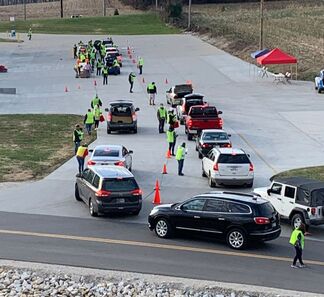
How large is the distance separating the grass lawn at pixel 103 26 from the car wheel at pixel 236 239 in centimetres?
8673

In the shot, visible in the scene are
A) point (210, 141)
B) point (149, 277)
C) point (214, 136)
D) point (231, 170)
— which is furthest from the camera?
point (214, 136)

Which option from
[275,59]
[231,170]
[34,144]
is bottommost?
[34,144]

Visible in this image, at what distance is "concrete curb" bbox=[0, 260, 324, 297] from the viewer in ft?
61.1

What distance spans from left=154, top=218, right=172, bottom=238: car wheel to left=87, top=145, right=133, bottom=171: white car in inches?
265

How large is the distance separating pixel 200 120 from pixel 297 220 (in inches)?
604

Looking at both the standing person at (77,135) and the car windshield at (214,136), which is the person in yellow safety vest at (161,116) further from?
the standing person at (77,135)

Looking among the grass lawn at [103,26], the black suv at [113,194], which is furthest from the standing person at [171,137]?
the grass lawn at [103,26]

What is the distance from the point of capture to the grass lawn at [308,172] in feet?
101

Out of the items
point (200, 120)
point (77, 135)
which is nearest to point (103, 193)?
point (77, 135)

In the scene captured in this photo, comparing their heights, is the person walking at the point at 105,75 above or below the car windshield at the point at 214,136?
below

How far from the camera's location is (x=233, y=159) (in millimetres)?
29766

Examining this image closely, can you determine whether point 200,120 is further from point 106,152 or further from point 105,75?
point 105,75

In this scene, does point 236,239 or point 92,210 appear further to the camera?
point 92,210

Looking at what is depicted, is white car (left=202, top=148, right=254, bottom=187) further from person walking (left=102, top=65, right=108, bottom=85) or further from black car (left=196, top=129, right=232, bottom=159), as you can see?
person walking (left=102, top=65, right=108, bottom=85)
